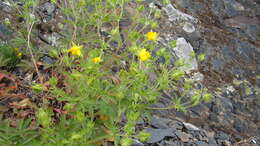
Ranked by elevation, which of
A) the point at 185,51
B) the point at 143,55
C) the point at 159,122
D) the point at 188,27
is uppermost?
the point at 143,55

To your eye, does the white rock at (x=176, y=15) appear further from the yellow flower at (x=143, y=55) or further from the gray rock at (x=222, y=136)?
the yellow flower at (x=143, y=55)

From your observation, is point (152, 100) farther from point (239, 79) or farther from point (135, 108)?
point (239, 79)

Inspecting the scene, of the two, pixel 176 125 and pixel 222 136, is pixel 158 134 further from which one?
pixel 222 136

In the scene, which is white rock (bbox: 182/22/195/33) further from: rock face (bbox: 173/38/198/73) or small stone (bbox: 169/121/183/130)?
small stone (bbox: 169/121/183/130)

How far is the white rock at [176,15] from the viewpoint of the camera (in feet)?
12.5

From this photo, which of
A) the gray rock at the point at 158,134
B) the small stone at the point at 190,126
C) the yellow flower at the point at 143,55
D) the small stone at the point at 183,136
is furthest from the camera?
the small stone at the point at 190,126

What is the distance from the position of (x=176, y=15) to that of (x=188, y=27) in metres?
0.21

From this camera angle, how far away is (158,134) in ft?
Result: 8.26

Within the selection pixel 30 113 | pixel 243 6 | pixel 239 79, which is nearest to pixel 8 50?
pixel 30 113

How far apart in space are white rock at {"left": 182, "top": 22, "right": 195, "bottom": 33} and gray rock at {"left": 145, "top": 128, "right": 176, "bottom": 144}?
1499 mm

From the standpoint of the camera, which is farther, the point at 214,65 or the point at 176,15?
the point at 176,15

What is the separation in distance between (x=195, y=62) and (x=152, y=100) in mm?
1415

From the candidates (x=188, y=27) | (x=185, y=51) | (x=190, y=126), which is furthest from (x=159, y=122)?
(x=188, y=27)

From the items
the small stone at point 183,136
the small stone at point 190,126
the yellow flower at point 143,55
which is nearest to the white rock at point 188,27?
the small stone at point 190,126
